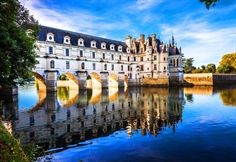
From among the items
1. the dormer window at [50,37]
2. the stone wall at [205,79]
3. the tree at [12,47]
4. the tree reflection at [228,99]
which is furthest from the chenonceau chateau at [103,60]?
the tree reflection at [228,99]

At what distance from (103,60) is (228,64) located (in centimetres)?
5756

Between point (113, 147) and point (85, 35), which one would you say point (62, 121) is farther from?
point (85, 35)

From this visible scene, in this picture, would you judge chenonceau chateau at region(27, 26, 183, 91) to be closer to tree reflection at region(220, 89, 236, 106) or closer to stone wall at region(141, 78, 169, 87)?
stone wall at region(141, 78, 169, 87)

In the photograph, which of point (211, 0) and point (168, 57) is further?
point (168, 57)

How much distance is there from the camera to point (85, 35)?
148 feet

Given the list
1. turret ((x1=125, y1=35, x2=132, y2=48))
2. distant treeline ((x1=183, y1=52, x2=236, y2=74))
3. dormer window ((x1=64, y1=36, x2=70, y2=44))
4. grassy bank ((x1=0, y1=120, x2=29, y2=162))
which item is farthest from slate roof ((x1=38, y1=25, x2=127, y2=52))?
distant treeline ((x1=183, y1=52, x2=236, y2=74))

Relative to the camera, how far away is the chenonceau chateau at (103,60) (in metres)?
34.6

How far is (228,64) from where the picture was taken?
7406 cm

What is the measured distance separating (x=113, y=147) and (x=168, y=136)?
3.39 m

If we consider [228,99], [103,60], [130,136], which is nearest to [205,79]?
[103,60]

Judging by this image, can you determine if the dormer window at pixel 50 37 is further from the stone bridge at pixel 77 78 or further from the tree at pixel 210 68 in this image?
the tree at pixel 210 68

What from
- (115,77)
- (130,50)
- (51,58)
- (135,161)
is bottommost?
(135,161)

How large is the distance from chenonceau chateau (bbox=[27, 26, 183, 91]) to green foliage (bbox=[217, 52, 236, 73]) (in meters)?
27.3

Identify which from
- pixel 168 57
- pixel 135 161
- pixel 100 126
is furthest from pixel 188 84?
pixel 135 161
